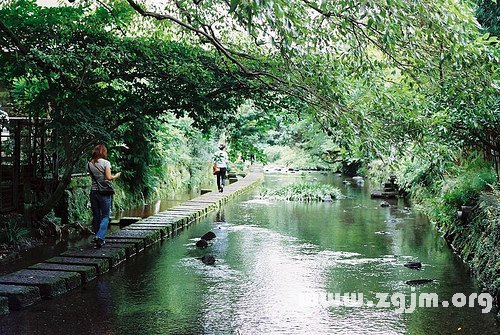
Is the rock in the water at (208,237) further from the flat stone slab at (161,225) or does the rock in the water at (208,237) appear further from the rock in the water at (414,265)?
the rock in the water at (414,265)

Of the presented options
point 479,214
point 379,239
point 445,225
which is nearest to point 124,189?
point 379,239

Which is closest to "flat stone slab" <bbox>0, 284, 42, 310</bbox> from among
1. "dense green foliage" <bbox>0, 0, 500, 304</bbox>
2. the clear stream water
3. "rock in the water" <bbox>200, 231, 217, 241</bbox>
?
the clear stream water

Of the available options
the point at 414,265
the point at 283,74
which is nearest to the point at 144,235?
the point at 283,74

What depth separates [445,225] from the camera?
12.6 meters

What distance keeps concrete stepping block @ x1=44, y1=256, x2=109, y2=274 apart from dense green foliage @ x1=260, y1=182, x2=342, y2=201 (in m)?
12.5

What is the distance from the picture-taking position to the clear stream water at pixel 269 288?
6020 mm

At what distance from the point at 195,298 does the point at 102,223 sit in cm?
300

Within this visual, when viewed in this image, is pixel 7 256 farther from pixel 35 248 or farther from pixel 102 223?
pixel 102 223

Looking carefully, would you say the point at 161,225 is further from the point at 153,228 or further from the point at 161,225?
the point at 153,228

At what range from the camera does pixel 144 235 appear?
1056 cm

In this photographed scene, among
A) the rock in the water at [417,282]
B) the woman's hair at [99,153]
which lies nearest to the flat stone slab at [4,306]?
the woman's hair at [99,153]

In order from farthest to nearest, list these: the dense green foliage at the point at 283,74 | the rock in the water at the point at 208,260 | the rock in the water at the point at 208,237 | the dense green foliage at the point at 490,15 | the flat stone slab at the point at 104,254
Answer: the dense green foliage at the point at 490,15, the rock in the water at the point at 208,237, the rock in the water at the point at 208,260, the flat stone slab at the point at 104,254, the dense green foliage at the point at 283,74

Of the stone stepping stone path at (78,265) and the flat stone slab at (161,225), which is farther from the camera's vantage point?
the flat stone slab at (161,225)

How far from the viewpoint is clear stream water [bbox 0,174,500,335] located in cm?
602
